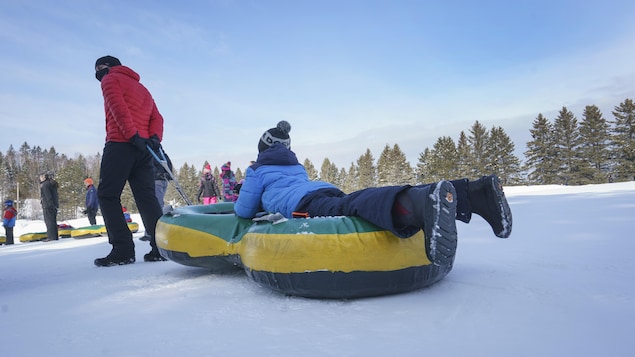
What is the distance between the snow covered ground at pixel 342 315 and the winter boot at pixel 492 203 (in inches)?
11.3

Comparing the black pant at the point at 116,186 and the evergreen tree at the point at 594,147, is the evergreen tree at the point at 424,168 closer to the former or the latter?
the evergreen tree at the point at 594,147

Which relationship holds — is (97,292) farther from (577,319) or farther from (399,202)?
(577,319)

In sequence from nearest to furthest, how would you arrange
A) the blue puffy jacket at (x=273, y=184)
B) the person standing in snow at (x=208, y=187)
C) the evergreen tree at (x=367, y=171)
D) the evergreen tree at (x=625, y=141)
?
the blue puffy jacket at (x=273, y=184) → the person standing in snow at (x=208, y=187) → the evergreen tree at (x=625, y=141) → the evergreen tree at (x=367, y=171)

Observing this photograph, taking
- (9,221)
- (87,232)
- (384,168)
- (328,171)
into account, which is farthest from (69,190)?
(87,232)

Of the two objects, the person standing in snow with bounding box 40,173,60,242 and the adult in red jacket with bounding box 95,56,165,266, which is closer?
the adult in red jacket with bounding box 95,56,165,266

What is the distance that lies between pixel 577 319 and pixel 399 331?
0.65 m

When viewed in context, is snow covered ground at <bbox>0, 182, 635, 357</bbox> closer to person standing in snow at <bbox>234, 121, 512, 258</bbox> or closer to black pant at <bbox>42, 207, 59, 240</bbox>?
person standing in snow at <bbox>234, 121, 512, 258</bbox>

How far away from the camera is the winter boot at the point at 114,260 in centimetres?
303

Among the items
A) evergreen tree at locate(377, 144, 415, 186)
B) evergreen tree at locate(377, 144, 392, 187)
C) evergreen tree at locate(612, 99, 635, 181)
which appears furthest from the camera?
evergreen tree at locate(377, 144, 392, 187)

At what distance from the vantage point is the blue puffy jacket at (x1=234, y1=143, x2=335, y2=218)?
245 centimetres

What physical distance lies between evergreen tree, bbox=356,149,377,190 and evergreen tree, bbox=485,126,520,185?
16.3 m

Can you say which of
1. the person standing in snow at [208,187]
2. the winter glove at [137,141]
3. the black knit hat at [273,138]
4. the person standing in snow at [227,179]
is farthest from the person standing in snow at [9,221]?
the black knit hat at [273,138]

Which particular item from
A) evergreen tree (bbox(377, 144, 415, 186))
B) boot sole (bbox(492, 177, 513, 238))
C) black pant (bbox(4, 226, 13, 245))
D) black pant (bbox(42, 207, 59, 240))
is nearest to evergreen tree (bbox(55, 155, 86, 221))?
evergreen tree (bbox(377, 144, 415, 186))

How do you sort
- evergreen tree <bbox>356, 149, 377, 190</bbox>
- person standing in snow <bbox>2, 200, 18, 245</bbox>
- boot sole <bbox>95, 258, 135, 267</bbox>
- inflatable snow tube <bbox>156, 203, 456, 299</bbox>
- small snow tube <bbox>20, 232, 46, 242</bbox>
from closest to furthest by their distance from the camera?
inflatable snow tube <bbox>156, 203, 456, 299</bbox>, boot sole <bbox>95, 258, 135, 267</bbox>, person standing in snow <bbox>2, 200, 18, 245</bbox>, small snow tube <bbox>20, 232, 46, 242</bbox>, evergreen tree <bbox>356, 149, 377, 190</bbox>
